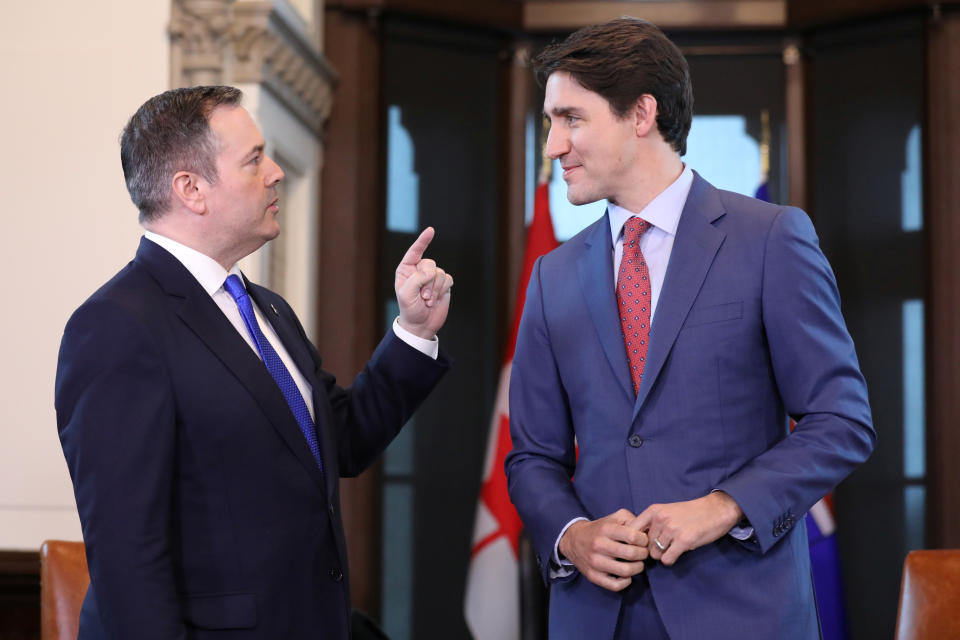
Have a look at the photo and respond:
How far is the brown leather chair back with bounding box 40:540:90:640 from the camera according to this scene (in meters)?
2.62

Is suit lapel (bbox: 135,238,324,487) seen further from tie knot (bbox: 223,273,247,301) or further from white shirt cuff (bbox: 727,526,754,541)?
white shirt cuff (bbox: 727,526,754,541)

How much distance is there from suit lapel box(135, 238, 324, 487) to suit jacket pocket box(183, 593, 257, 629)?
28 centimetres

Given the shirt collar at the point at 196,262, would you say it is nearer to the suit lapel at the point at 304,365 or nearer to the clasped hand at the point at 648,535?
the suit lapel at the point at 304,365

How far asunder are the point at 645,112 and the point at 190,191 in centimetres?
91

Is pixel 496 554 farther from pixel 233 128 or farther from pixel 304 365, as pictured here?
pixel 233 128

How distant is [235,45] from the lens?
353cm

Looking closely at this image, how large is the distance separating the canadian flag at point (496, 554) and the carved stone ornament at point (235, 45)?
1.45 metres

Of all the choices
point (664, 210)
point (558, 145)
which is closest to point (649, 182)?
point (664, 210)

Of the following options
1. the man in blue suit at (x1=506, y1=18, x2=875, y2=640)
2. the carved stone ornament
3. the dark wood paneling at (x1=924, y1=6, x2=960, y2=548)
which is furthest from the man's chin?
the dark wood paneling at (x1=924, y1=6, x2=960, y2=548)

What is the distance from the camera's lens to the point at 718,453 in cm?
182

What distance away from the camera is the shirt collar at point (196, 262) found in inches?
80.1

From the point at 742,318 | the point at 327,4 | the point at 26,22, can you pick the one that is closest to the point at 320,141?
the point at 327,4

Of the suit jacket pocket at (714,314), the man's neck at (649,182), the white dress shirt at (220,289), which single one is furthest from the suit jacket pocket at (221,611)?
the man's neck at (649,182)

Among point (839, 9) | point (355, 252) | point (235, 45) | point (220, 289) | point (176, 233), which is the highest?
point (839, 9)
